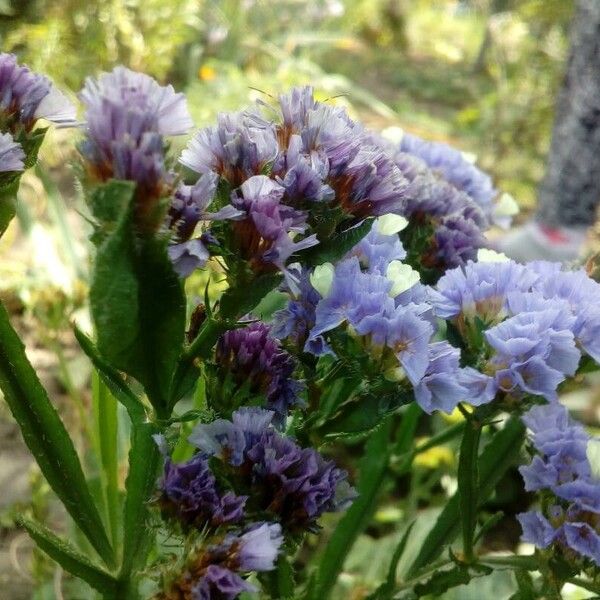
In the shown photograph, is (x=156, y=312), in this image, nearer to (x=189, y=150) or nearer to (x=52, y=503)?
(x=189, y=150)

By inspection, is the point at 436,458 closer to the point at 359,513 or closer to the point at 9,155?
the point at 359,513

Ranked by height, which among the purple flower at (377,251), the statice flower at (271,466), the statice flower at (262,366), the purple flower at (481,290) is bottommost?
the statice flower at (271,466)

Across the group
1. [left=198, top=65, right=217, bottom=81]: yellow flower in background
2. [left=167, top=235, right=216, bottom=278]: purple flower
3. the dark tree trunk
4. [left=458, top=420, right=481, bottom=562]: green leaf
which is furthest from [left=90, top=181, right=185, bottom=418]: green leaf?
[left=198, top=65, right=217, bottom=81]: yellow flower in background

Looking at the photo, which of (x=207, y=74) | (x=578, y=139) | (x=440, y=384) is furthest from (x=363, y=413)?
(x=207, y=74)

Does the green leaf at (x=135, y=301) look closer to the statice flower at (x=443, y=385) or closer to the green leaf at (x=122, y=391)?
the green leaf at (x=122, y=391)

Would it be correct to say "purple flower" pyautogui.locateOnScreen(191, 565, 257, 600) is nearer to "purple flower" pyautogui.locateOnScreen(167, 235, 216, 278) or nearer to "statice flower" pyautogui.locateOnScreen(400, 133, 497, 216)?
"purple flower" pyautogui.locateOnScreen(167, 235, 216, 278)

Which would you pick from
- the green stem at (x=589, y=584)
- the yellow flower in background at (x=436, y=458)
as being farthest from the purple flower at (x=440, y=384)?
the yellow flower in background at (x=436, y=458)

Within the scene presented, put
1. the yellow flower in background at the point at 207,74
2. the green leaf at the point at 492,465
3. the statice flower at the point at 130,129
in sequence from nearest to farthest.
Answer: the statice flower at the point at 130,129 < the green leaf at the point at 492,465 < the yellow flower in background at the point at 207,74
